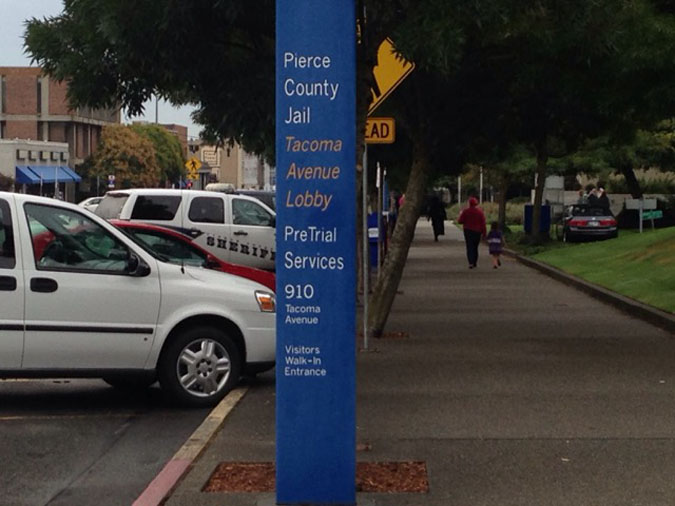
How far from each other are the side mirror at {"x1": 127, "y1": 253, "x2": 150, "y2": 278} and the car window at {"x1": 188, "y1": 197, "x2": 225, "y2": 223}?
12762 mm

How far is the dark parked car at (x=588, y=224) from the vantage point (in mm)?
42125

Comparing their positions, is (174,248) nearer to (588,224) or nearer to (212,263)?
(212,263)

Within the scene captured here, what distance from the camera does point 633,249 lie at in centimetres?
3080

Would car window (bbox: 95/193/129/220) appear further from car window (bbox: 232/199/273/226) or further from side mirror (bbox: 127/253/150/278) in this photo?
side mirror (bbox: 127/253/150/278)

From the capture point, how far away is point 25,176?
3762 inches

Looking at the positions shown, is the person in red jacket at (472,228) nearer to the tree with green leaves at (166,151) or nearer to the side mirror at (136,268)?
the side mirror at (136,268)

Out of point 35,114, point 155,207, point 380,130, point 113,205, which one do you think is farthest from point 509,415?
point 35,114

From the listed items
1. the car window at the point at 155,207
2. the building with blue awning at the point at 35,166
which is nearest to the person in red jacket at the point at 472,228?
the car window at the point at 155,207

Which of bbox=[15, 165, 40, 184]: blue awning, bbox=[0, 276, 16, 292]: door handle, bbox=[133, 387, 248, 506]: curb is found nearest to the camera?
bbox=[133, 387, 248, 506]: curb

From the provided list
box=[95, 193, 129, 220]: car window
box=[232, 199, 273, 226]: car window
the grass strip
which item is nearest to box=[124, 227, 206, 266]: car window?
the grass strip

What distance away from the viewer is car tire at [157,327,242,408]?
11.1 meters

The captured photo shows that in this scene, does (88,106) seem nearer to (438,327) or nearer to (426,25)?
(426,25)

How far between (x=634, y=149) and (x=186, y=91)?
112 feet

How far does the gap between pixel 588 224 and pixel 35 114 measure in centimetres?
8365
